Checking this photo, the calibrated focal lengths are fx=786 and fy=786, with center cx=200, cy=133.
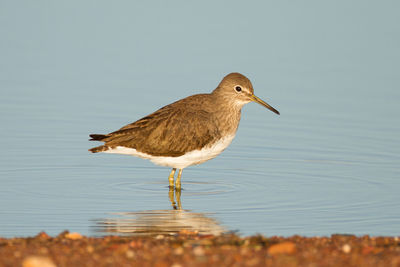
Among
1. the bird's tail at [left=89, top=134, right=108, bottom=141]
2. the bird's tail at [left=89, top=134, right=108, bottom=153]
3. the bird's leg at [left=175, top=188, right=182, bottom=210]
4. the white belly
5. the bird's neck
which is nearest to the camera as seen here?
the bird's leg at [left=175, top=188, right=182, bottom=210]

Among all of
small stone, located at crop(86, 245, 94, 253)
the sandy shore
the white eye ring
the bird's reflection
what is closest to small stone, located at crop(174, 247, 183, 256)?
the sandy shore

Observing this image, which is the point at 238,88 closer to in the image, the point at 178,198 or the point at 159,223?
the point at 178,198

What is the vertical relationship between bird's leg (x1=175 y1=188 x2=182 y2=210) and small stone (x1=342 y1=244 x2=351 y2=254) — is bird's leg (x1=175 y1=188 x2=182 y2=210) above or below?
above

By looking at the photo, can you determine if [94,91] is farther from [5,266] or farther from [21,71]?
[5,266]

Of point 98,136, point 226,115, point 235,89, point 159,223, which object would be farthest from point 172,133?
point 159,223

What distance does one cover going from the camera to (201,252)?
9.12m

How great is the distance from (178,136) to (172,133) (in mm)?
131

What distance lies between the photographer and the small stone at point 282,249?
9.23 m

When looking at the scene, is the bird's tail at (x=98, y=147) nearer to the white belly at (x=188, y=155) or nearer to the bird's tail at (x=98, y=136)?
the bird's tail at (x=98, y=136)

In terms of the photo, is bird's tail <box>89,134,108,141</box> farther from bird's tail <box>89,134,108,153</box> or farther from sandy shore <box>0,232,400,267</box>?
sandy shore <box>0,232,400,267</box>

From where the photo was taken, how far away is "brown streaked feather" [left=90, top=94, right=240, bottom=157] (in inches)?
569

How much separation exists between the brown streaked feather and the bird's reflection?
1.43 meters

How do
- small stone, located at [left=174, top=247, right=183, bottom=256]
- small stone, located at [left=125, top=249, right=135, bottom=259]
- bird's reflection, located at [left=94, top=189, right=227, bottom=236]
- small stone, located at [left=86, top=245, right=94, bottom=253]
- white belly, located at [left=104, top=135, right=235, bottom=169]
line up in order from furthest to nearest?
white belly, located at [left=104, top=135, right=235, bottom=169], bird's reflection, located at [left=94, top=189, right=227, bottom=236], small stone, located at [left=86, top=245, right=94, bottom=253], small stone, located at [left=174, top=247, right=183, bottom=256], small stone, located at [left=125, top=249, right=135, bottom=259]

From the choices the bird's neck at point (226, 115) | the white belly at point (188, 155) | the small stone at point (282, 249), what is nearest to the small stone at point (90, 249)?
the small stone at point (282, 249)
